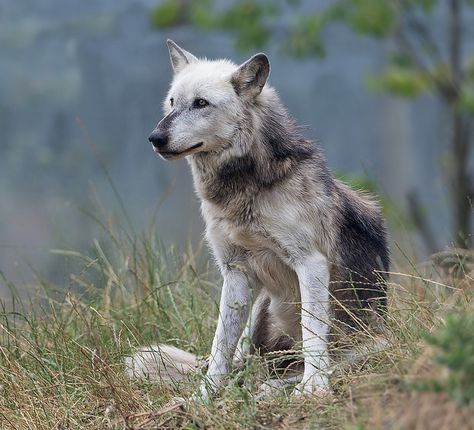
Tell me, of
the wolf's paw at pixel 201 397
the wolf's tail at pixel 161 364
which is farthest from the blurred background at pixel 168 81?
the wolf's paw at pixel 201 397

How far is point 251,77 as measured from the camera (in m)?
5.89

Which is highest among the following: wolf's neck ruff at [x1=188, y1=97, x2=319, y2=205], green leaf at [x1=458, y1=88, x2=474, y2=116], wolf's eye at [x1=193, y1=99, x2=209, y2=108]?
wolf's eye at [x1=193, y1=99, x2=209, y2=108]

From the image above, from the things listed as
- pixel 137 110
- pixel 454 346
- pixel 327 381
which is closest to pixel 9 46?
pixel 137 110

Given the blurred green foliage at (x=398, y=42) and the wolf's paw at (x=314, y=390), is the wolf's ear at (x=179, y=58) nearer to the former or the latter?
the wolf's paw at (x=314, y=390)

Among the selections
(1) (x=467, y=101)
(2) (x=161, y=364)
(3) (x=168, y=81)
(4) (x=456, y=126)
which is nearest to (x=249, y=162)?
(2) (x=161, y=364)

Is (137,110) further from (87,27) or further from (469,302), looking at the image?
(469,302)

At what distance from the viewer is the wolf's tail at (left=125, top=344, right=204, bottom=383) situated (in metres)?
5.66

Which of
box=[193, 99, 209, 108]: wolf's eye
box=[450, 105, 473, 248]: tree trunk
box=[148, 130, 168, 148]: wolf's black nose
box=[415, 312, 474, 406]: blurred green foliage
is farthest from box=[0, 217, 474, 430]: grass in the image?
box=[450, 105, 473, 248]: tree trunk

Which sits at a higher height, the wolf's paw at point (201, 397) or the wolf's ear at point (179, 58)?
the wolf's ear at point (179, 58)

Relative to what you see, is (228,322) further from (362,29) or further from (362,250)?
(362,29)

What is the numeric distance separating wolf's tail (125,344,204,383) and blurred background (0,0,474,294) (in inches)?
256

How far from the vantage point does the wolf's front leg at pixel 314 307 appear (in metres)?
5.47

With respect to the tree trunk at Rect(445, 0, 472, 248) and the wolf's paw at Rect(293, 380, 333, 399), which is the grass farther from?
the tree trunk at Rect(445, 0, 472, 248)

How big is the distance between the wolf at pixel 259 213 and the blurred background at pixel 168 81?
6.65m
